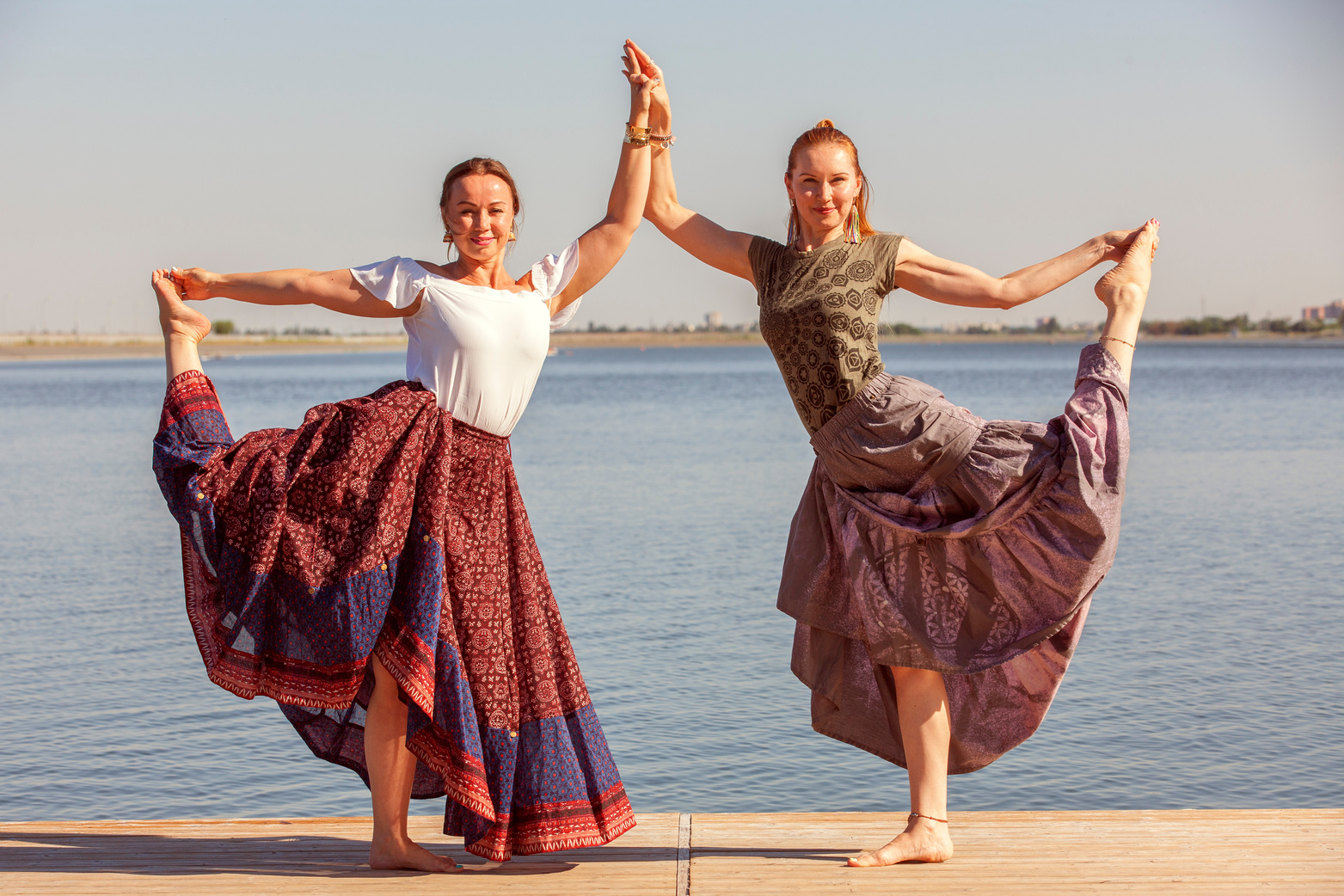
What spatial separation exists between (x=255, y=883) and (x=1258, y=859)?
8.17 ft

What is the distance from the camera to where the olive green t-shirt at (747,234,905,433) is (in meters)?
3.17

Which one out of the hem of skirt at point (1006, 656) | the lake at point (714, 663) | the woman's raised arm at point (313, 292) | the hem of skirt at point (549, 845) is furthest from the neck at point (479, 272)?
the lake at point (714, 663)

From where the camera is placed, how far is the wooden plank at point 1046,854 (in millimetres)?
2930

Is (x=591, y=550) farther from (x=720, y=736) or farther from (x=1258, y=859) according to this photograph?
(x=1258, y=859)

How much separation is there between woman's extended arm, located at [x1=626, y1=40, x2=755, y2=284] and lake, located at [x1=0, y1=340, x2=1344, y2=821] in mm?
2665

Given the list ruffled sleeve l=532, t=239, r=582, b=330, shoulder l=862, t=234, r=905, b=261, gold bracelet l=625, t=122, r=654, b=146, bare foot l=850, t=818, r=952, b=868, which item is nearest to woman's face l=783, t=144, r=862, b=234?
shoulder l=862, t=234, r=905, b=261

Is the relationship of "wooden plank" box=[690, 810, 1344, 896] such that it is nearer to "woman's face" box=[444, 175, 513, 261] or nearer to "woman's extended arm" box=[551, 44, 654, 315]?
"woman's extended arm" box=[551, 44, 654, 315]

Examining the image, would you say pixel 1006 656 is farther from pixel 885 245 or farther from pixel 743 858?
pixel 885 245

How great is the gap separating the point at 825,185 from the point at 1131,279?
847mm

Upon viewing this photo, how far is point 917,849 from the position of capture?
311cm

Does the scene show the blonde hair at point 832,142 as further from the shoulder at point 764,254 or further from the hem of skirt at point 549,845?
the hem of skirt at point 549,845

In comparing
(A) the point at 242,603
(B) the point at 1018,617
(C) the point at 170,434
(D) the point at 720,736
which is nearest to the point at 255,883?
(A) the point at 242,603

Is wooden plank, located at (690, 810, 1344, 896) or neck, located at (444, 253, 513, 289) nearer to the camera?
wooden plank, located at (690, 810, 1344, 896)

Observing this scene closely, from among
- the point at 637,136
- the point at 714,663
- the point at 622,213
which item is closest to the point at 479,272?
the point at 622,213
